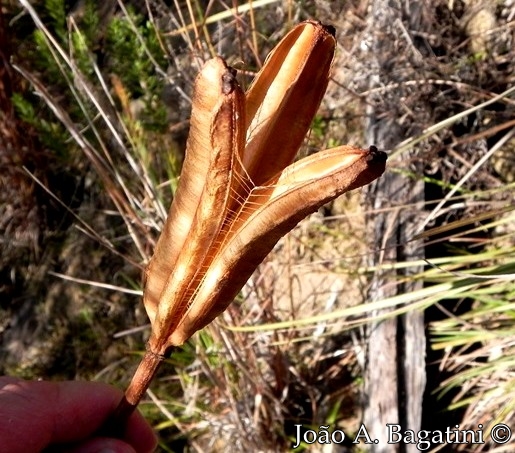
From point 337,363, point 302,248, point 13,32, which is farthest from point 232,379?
point 13,32

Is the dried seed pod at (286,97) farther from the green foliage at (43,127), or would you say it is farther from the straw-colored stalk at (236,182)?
the green foliage at (43,127)

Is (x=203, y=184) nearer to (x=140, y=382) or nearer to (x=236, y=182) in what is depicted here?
(x=236, y=182)

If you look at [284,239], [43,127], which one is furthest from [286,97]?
[43,127]

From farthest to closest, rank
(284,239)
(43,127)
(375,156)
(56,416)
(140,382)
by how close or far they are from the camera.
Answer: (43,127) → (284,239) → (56,416) → (140,382) → (375,156)

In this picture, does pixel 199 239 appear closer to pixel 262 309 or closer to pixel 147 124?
pixel 262 309

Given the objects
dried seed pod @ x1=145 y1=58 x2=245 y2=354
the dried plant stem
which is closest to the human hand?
the dried plant stem

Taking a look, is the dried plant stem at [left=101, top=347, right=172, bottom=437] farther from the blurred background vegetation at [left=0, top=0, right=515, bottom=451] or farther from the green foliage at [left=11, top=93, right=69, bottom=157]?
the green foliage at [left=11, top=93, right=69, bottom=157]
